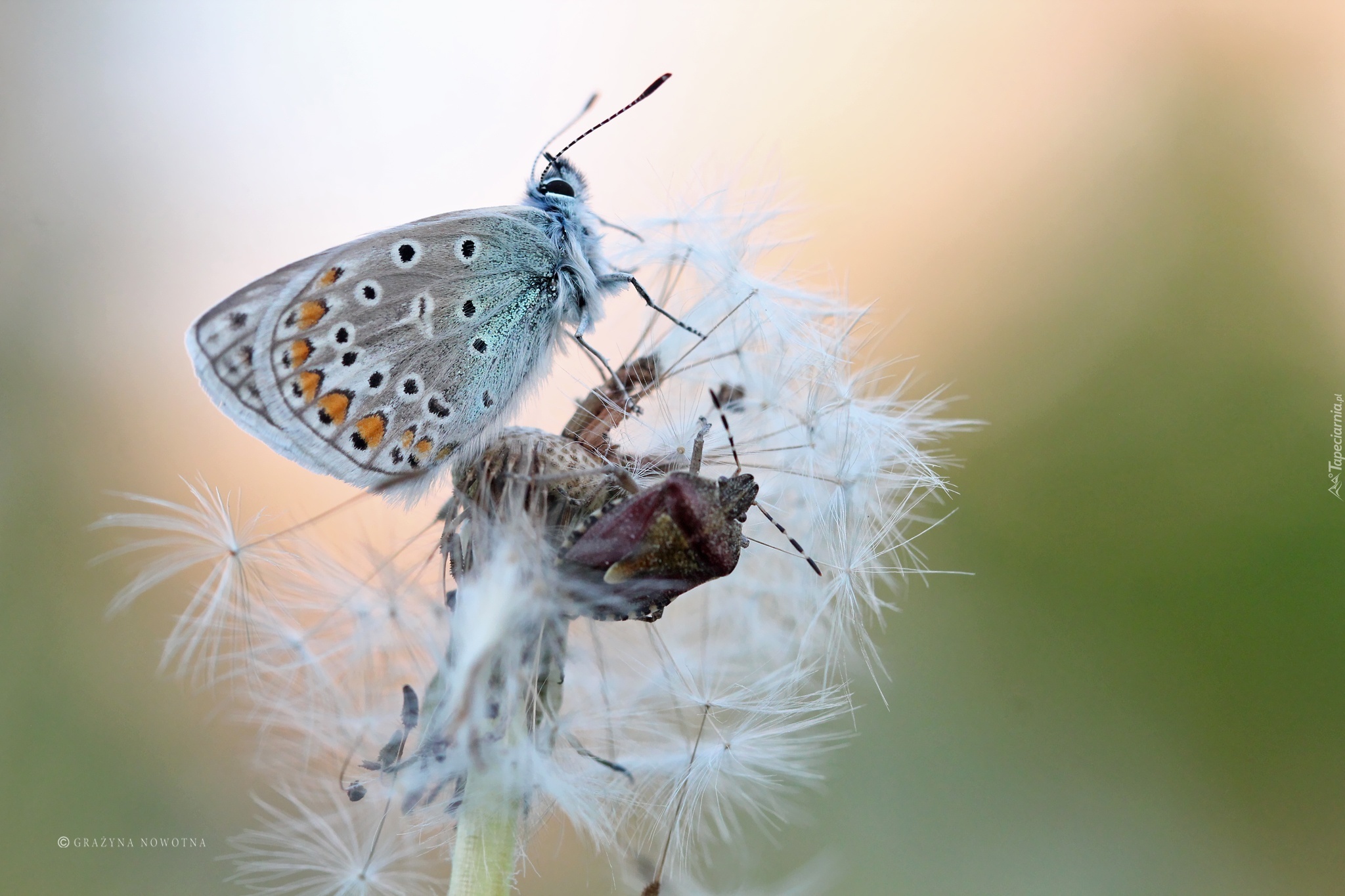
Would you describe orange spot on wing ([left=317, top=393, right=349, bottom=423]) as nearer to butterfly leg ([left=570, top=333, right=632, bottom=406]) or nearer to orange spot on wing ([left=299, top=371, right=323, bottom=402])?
orange spot on wing ([left=299, top=371, right=323, bottom=402])

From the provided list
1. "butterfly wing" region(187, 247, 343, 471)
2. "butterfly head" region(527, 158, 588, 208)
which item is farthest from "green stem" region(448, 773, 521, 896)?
"butterfly head" region(527, 158, 588, 208)

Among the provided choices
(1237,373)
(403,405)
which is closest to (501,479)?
(403,405)

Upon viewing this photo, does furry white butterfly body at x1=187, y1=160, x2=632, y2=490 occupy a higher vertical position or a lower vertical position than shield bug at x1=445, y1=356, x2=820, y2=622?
higher

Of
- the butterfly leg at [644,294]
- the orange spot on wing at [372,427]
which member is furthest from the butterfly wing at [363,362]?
the butterfly leg at [644,294]

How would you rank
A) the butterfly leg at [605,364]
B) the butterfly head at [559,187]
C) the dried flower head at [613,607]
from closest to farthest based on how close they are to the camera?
the dried flower head at [613,607] < the butterfly leg at [605,364] < the butterfly head at [559,187]

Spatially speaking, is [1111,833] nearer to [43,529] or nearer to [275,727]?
[275,727]

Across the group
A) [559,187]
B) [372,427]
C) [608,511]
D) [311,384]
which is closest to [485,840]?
[608,511]

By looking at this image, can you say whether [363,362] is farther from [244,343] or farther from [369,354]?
[244,343]

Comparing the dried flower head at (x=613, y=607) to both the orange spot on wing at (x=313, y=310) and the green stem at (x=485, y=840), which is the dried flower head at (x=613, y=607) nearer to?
the green stem at (x=485, y=840)
